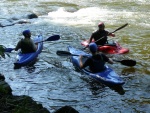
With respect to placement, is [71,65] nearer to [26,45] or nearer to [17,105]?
[26,45]

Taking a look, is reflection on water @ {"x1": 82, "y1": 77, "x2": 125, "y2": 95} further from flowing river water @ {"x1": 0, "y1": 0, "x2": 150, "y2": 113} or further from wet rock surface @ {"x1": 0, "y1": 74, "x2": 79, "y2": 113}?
wet rock surface @ {"x1": 0, "y1": 74, "x2": 79, "y2": 113}

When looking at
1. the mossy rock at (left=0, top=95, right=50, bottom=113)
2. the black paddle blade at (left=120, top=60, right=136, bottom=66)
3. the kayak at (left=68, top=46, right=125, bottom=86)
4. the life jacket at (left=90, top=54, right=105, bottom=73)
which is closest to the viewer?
the mossy rock at (left=0, top=95, right=50, bottom=113)

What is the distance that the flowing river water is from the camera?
697 centimetres

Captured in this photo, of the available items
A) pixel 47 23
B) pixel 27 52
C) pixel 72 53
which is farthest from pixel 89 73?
pixel 47 23

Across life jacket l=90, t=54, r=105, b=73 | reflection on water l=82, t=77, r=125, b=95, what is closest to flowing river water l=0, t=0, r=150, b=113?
reflection on water l=82, t=77, r=125, b=95

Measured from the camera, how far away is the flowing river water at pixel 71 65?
697 centimetres

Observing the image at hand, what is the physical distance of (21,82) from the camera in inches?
319

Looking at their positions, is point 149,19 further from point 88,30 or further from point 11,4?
point 11,4

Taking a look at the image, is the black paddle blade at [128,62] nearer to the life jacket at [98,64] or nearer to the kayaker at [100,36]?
the life jacket at [98,64]

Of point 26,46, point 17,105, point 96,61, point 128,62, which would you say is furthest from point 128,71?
point 17,105

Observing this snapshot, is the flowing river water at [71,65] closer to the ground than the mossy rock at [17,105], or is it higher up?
closer to the ground

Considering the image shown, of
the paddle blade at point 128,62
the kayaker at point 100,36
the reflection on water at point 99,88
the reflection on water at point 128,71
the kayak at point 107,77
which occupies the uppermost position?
the kayaker at point 100,36

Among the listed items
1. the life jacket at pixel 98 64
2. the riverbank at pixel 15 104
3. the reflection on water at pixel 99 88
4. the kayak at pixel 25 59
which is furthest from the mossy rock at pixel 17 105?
A: the kayak at pixel 25 59

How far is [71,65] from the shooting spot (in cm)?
939
